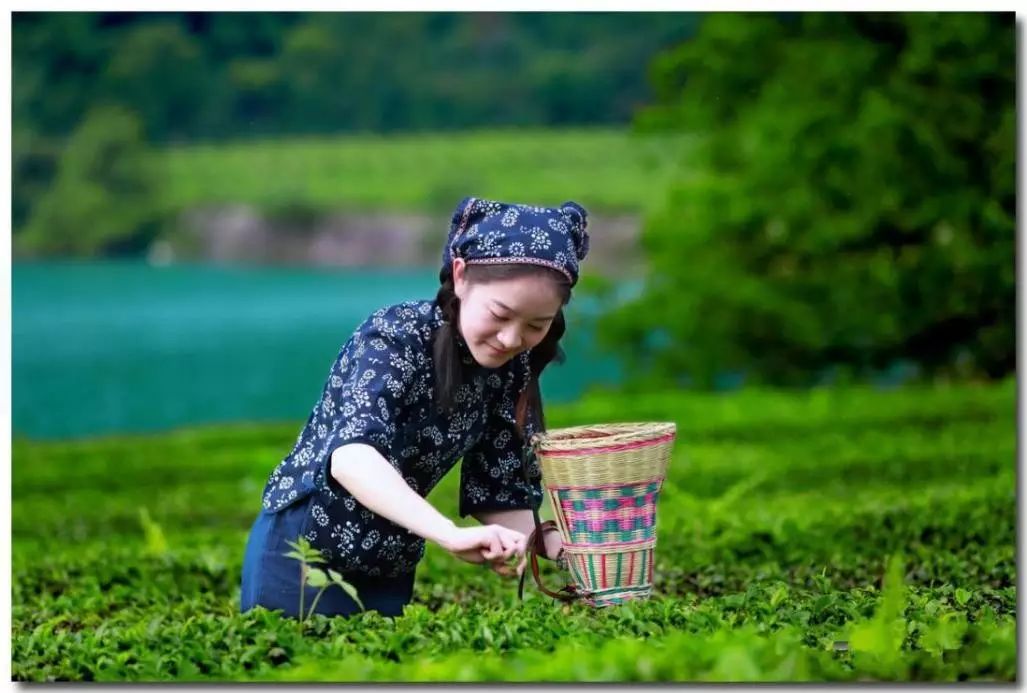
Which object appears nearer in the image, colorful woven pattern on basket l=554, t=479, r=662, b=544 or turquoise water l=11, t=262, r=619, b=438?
colorful woven pattern on basket l=554, t=479, r=662, b=544

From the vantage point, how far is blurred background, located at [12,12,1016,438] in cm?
1177

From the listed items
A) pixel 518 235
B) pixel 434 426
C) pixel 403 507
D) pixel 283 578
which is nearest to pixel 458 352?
pixel 434 426

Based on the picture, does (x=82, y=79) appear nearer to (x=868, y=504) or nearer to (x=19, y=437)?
(x=19, y=437)

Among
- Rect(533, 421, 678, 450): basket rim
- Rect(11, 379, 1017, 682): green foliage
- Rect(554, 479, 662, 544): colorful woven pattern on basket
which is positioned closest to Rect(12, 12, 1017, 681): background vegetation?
Rect(11, 379, 1017, 682): green foliage

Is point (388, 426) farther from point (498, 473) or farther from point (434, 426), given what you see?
point (498, 473)

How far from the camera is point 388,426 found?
346cm

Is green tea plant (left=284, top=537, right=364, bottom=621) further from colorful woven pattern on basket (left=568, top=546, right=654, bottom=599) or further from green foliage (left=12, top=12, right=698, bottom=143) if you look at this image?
green foliage (left=12, top=12, right=698, bottom=143)

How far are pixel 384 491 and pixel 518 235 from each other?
59 cm

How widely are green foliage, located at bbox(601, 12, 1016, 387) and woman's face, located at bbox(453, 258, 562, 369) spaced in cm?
790

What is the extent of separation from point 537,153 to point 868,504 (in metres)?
10.1

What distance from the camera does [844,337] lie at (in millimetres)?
13039

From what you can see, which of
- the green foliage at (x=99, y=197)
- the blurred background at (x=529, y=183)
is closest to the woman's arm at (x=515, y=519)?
the blurred background at (x=529, y=183)

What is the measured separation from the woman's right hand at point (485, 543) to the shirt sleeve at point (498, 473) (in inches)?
23.3
